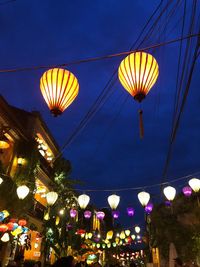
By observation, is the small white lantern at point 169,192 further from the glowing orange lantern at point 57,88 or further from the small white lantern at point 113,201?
the glowing orange lantern at point 57,88

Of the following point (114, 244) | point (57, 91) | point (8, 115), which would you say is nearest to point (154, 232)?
point (114, 244)

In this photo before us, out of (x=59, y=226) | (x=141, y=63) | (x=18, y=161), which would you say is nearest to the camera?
(x=141, y=63)

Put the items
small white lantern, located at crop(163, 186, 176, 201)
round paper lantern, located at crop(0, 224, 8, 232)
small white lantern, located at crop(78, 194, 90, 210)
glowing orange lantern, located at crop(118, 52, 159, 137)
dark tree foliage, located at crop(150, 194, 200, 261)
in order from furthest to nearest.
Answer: dark tree foliage, located at crop(150, 194, 200, 261), small white lantern, located at crop(78, 194, 90, 210), small white lantern, located at crop(163, 186, 176, 201), round paper lantern, located at crop(0, 224, 8, 232), glowing orange lantern, located at crop(118, 52, 159, 137)

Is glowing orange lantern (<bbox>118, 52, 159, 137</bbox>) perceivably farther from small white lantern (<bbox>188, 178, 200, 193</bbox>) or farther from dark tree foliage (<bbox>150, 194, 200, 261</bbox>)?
dark tree foliage (<bbox>150, 194, 200, 261</bbox>)

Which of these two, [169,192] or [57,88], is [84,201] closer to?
[169,192]

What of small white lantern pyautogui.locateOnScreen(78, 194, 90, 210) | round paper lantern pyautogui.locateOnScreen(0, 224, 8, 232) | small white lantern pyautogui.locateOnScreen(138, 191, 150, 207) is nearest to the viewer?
round paper lantern pyautogui.locateOnScreen(0, 224, 8, 232)

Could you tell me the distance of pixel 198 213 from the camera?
1808 centimetres

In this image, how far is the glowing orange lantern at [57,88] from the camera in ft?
21.4

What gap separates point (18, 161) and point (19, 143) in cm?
137

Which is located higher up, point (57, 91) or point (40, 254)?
point (57, 91)

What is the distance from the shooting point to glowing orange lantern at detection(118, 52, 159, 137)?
6.04 metres

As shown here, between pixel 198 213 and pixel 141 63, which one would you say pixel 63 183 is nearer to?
pixel 198 213

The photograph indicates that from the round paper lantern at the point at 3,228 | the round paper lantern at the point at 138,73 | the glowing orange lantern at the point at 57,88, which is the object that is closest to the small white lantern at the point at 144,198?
the round paper lantern at the point at 3,228

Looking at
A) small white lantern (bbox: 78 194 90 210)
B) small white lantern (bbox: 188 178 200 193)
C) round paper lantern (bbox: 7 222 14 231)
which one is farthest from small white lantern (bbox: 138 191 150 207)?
round paper lantern (bbox: 7 222 14 231)
